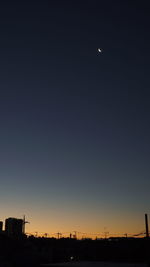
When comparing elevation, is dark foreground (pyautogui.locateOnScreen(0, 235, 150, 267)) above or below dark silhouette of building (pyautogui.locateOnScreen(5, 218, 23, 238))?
below

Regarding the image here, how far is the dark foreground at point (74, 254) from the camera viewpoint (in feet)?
172

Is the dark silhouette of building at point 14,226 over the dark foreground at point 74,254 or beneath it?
over

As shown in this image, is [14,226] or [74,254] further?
[14,226]

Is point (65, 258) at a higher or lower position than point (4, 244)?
lower

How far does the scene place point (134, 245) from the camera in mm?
75000

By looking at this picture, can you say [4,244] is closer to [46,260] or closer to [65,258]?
[46,260]

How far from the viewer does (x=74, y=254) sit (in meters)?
79.1

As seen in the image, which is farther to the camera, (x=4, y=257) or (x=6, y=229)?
(x=6, y=229)

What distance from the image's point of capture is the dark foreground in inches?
2068

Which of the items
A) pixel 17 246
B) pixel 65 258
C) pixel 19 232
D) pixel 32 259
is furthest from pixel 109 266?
pixel 19 232

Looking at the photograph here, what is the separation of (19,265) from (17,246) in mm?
10434

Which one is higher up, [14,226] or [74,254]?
[14,226]

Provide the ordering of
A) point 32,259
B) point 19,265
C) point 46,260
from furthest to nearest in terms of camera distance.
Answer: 1. point 46,260
2. point 32,259
3. point 19,265

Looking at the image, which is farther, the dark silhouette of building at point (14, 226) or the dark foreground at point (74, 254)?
the dark silhouette of building at point (14, 226)
